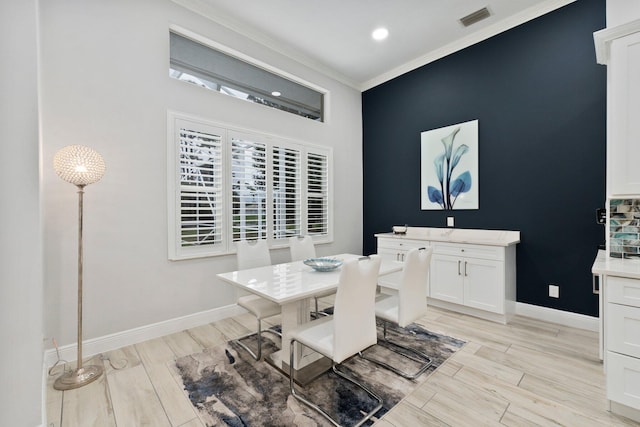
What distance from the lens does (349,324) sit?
1.69 metres

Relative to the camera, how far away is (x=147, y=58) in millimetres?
2771

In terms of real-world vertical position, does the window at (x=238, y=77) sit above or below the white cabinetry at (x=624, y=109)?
above

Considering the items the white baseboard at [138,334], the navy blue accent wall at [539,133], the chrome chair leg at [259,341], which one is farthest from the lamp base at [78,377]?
the navy blue accent wall at [539,133]

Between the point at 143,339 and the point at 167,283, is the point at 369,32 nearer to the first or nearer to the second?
the point at 167,283

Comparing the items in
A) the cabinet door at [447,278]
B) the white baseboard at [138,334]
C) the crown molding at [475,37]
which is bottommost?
the white baseboard at [138,334]

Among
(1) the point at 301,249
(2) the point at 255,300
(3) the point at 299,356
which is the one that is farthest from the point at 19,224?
(1) the point at 301,249

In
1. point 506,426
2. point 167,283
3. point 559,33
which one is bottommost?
point 506,426

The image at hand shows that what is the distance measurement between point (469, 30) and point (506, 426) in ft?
13.4

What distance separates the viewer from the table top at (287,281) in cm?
180

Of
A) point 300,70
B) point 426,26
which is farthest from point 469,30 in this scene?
point 300,70

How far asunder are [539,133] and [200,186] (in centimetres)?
385

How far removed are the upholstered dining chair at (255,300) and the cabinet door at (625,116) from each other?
8.87ft

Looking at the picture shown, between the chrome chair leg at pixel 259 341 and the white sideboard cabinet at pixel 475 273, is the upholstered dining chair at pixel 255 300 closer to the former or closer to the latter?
the chrome chair leg at pixel 259 341

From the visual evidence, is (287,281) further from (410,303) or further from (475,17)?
(475,17)
